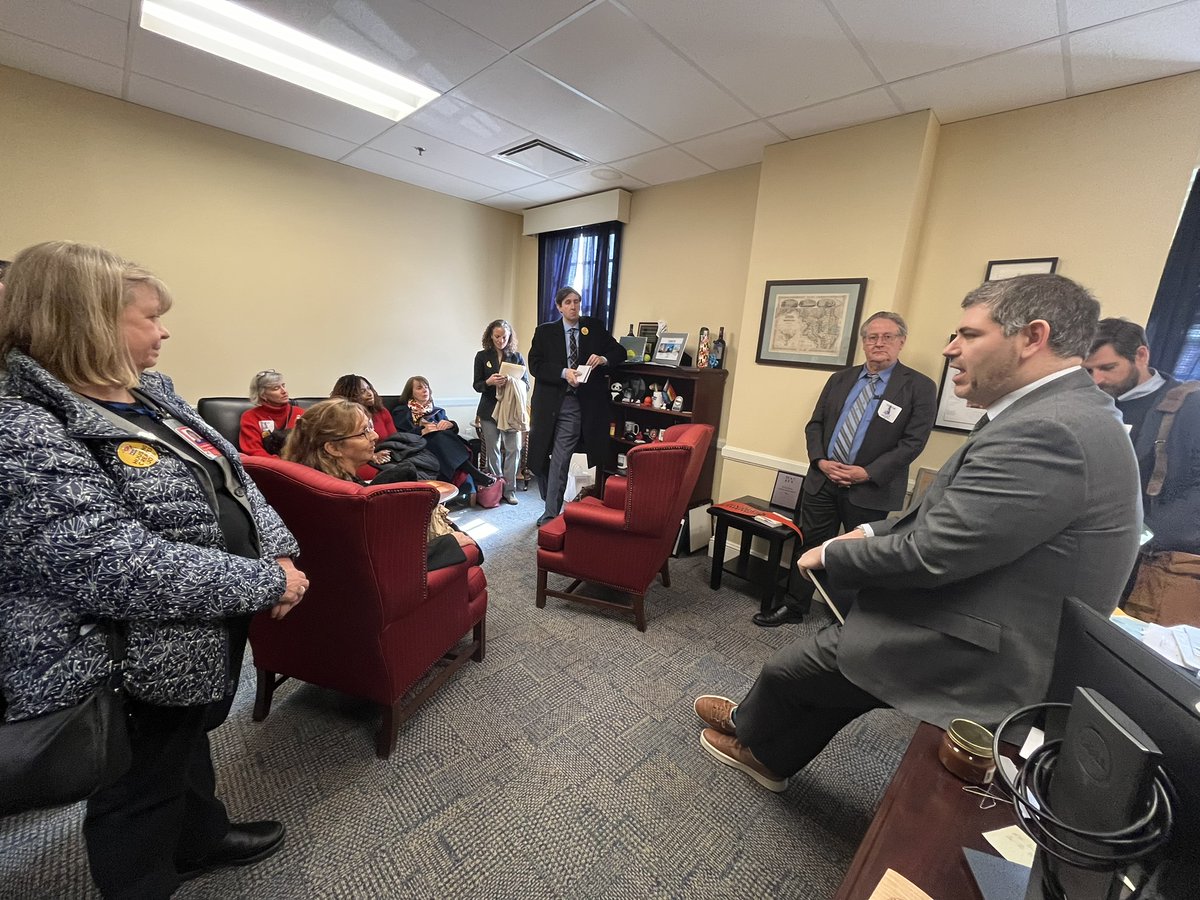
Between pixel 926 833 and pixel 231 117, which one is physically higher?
pixel 231 117

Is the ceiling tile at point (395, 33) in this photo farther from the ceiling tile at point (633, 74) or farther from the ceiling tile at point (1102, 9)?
the ceiling tile at point (1102, 9)

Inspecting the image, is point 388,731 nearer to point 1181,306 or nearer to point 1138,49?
point 1181,306

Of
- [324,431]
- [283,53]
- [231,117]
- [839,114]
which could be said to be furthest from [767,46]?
[231,117]

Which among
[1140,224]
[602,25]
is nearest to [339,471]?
[602,25]

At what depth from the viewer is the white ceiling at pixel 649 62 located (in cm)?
179

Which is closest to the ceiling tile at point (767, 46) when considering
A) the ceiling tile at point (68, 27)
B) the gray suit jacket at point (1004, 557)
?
the gray suit jacket at point (1004, 557)

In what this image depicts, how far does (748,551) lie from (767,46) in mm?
2585

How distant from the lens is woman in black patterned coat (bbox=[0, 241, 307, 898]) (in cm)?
75

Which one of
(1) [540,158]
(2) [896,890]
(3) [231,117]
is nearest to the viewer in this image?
(2) [896,890]

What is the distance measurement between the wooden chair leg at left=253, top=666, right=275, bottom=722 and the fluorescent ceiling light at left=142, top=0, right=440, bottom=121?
2.79 m

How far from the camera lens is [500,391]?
401cm

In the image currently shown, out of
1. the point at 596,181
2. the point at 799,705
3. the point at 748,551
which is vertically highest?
the point at 596,181

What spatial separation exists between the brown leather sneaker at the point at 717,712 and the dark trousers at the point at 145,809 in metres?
1.49

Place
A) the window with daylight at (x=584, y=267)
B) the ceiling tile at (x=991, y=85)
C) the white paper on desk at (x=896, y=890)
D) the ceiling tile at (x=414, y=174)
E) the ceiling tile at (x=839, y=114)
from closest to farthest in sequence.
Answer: the white paper on desk at (x=896, y=890)
the ceiling tile at (x=991, y=85)
the ceiling tile at (x=839, y=114)
the ceiling tile at (x=414, y=174)
the window with daylight at (x=584, y=267)
